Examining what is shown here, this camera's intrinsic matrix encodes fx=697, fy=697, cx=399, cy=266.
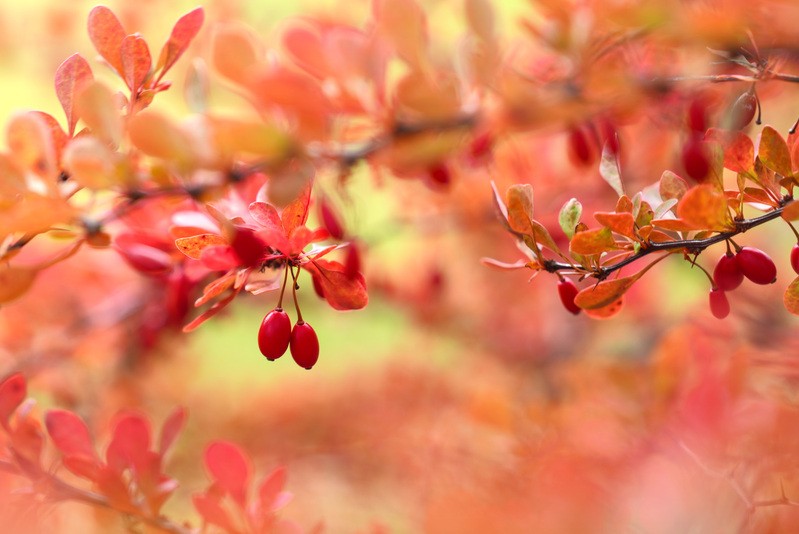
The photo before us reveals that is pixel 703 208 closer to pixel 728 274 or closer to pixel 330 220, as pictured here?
pixel 728 274

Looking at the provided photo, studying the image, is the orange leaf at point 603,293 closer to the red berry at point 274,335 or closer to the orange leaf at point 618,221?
the orange leaf at point 618,221

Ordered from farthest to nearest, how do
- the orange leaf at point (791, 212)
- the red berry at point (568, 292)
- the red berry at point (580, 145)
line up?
the red berry at point (580, 145) < the red berry at point (568, 292) < the orange leaf at point (791, 212)

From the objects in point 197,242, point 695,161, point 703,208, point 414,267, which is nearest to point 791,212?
point 703,208

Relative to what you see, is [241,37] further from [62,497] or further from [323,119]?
[62,497]

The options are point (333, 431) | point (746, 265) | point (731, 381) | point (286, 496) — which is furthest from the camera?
point (333, 431)

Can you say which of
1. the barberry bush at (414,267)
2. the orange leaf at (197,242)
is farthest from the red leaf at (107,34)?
the orange leaf at (197,242)

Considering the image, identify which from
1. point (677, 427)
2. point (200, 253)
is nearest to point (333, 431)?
point (677, 427)
